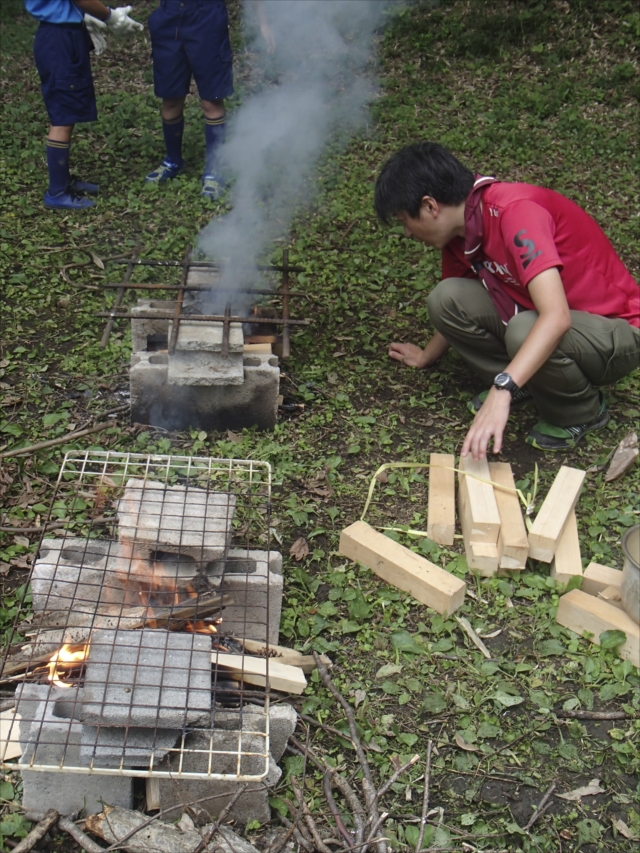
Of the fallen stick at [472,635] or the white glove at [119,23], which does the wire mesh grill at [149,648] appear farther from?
the white glove at [119,23]

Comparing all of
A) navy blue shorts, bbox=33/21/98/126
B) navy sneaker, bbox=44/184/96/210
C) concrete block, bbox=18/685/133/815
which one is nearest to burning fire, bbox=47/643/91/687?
concrete block, bbox=18/685/133/815

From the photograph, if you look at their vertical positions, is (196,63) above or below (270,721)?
above

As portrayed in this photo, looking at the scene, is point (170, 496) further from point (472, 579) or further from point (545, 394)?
point (545, 394)

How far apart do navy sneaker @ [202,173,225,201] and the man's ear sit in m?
3.40

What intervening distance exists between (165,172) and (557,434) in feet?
15.1

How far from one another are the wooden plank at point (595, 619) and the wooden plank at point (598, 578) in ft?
0.39

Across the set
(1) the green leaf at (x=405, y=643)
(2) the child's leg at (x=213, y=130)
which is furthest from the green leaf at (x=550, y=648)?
(2) the child's leg at (x=213, y=130)

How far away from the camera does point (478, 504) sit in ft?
13.1

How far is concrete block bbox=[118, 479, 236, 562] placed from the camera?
10.8ft

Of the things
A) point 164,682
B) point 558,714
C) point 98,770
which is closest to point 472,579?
point 558,714

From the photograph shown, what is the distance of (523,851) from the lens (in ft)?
9.25

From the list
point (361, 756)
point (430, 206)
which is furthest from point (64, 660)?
point (430, 206)

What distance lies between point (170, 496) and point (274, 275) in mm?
3138

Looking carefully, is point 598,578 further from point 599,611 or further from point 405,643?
point 405,643
